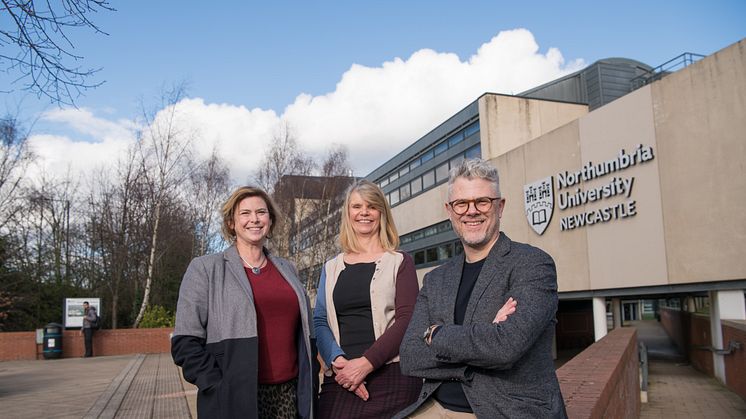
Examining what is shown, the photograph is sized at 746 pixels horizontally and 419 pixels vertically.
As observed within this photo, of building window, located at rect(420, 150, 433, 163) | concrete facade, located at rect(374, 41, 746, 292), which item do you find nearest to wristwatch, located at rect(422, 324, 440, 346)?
concrete facade, located at rect(374, 41, 746, 292)

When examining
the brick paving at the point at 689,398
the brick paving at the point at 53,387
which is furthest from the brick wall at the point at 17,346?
the brick paving at the point at 689,398

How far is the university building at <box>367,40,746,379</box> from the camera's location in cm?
1493

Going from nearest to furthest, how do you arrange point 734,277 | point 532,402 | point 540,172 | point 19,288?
point 532,402, point 734,277, point 540,172, point 19,288

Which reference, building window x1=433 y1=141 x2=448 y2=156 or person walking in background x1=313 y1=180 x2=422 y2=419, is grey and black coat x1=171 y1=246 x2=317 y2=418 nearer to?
person walking in background x1=313 y1=180 x2=422 y2=419

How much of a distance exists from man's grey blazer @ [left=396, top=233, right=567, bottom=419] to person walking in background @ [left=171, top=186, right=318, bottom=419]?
0.85 meters

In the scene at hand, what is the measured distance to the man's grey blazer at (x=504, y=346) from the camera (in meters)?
2.04

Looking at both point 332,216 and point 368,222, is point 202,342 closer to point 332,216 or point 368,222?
point 368,222

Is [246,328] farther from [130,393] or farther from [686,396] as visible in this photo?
[686,396]

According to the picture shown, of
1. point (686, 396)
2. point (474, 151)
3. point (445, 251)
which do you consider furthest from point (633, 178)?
point (445, 251)

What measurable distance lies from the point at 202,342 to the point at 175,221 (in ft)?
89.1

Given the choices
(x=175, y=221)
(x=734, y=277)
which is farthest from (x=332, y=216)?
(x=734, y=277)

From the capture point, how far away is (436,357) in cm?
224

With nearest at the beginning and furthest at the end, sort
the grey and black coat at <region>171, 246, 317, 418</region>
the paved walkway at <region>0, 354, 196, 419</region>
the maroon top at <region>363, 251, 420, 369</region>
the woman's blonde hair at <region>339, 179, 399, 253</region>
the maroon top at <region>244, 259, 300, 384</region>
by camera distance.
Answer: the grey and black coat at <region>171, 246, 317, 418</region>, the maroon top at <region>363, 251, 420, 369</region>, the maroon top at <region>244, 259, 300, 384</region>, the woman's blonde hair at <region>339, 179, 399, 253</region>, the paved walkway at <region>0, 354, 196, 419</region>

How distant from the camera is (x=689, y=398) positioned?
14617mm
